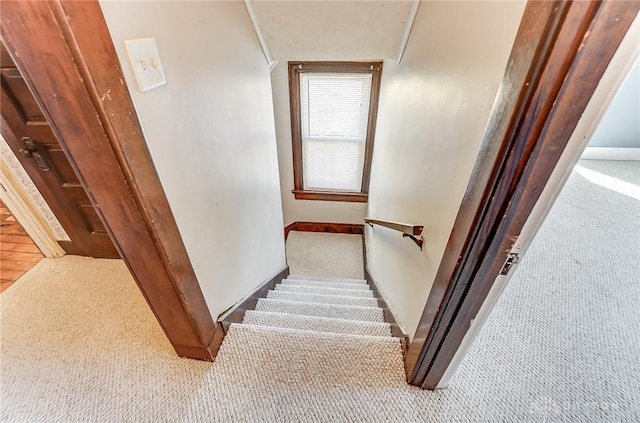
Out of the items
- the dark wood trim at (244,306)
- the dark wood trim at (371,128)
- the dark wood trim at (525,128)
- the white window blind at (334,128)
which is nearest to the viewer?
the dark wood trim at (525,128)

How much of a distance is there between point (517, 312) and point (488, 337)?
0.26 meters

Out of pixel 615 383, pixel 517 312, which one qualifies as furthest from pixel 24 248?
pixel 615 383

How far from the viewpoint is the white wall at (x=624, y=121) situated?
8.32 feet

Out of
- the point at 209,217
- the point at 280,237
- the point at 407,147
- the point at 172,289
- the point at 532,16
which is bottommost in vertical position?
→ the point at 280,237

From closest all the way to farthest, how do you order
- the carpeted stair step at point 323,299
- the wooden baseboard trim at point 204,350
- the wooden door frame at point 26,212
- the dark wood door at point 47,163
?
the wooden baseboard trim at point 204,350, the dark wood door at point 47,163, the wooden door frame at point 26,212, the carpeted stair step at point 323,299

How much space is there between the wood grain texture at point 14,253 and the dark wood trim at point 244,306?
58.6 inches

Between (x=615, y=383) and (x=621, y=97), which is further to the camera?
(x=621, y=97)

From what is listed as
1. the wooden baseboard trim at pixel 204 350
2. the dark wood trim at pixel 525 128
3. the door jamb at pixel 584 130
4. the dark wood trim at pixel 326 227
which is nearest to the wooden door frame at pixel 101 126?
the wooden baseboard trim at pixel 204 350

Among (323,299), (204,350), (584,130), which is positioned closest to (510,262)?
(584,130)

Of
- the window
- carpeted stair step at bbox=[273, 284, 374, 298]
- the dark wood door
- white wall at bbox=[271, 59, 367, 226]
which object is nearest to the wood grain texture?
the dark wood door

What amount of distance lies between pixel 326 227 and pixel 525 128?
137 inches

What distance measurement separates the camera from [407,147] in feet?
4.66

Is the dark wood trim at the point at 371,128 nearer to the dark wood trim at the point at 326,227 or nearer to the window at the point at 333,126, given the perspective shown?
the window at the point at 333,126

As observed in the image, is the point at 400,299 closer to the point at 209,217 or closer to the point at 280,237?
the point at 209,217
